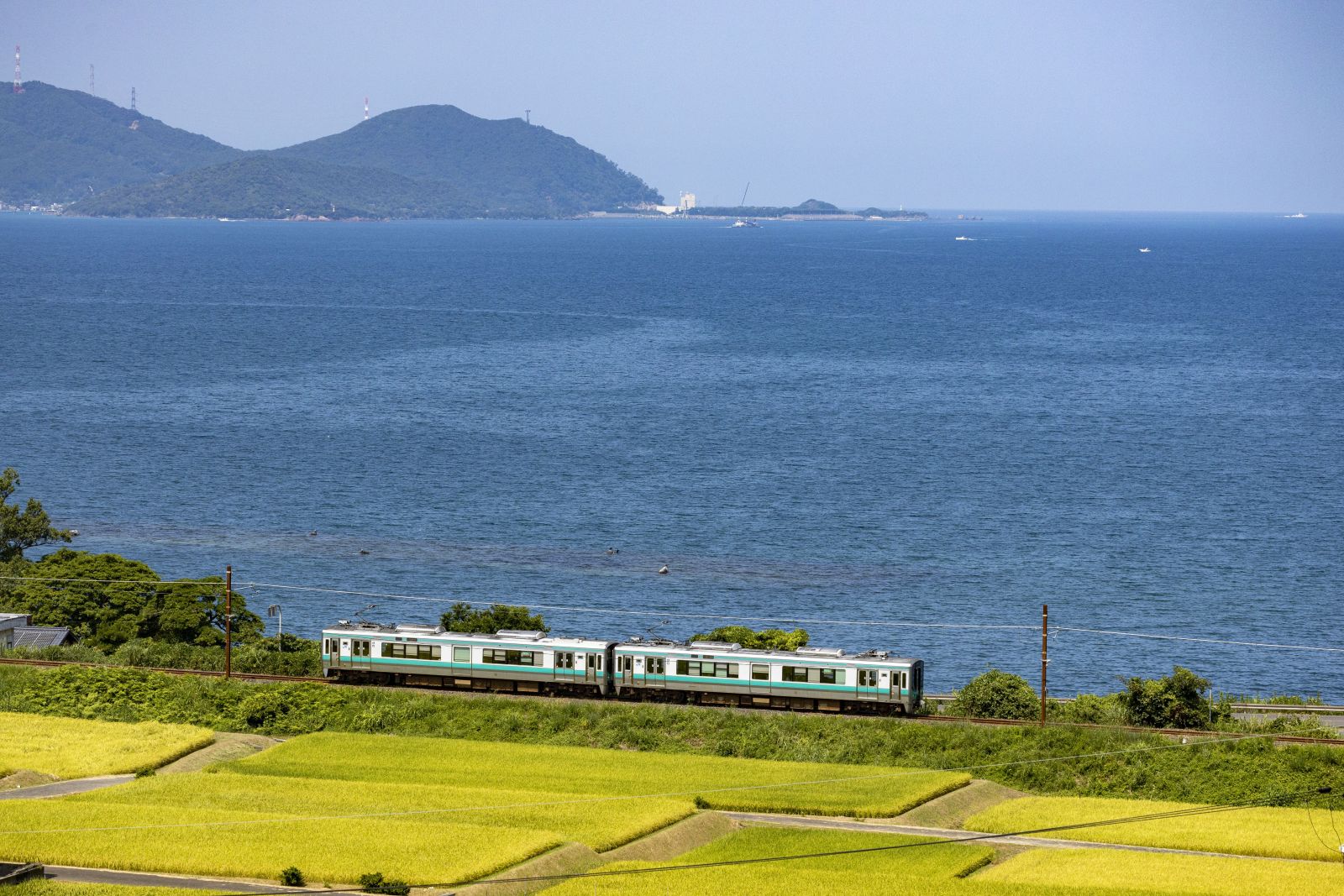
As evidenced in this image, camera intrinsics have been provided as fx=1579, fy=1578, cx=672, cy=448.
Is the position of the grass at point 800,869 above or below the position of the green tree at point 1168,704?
below

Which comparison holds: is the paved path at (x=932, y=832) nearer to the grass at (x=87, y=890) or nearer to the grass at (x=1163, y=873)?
the grass at (x=1163, y=873)

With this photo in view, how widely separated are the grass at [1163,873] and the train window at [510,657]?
820 inches

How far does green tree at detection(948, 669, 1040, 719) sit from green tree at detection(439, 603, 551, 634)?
1689 centimetres

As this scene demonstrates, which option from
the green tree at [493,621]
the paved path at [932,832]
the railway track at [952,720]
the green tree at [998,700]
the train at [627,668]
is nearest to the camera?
the paved path at [932,832]

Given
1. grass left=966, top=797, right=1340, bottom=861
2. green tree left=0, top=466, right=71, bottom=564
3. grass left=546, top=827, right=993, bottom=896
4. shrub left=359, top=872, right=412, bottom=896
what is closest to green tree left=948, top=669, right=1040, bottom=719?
grass left=966, top=797, right=1340, bottom=861

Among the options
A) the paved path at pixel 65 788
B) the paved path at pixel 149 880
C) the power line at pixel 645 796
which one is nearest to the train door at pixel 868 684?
the power line at pixel 645 796

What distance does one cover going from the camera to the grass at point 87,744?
46.9 m

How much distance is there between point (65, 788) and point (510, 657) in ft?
51.6

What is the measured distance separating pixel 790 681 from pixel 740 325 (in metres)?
148

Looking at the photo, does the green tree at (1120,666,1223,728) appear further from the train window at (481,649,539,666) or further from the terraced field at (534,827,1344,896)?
the train window at (481,649,539,666)

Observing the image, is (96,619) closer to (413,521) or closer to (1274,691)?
A: (413,521)

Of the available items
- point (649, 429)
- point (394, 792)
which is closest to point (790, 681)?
point (394, 792)

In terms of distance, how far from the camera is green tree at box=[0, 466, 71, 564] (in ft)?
253

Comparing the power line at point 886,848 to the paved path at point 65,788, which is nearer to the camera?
the power line at point 886,848
